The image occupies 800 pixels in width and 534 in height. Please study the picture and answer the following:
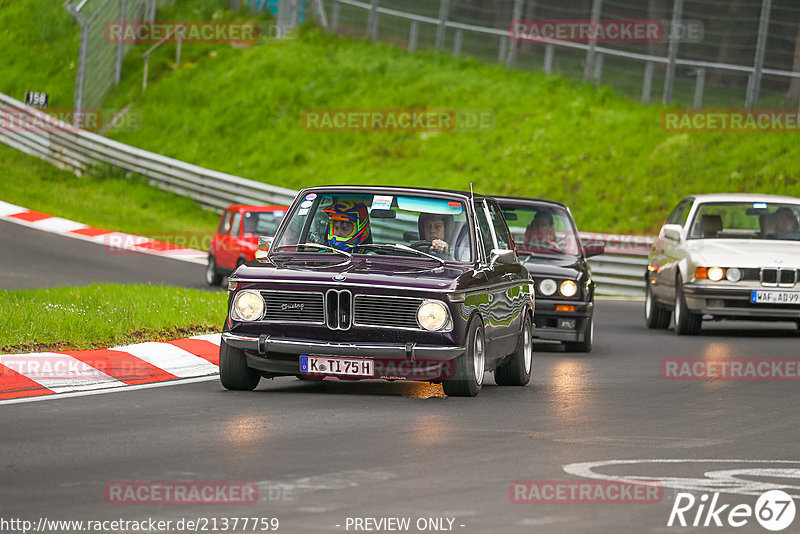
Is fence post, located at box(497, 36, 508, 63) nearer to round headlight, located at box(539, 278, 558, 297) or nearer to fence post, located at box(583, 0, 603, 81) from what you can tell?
fence post, located at box(583, 0, 603, 81)

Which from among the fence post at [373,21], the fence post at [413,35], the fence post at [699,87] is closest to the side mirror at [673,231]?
the fence post at [699,87]

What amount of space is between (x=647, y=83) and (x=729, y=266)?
1648 cm

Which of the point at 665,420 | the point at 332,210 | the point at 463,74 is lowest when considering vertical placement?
the point at 665,420

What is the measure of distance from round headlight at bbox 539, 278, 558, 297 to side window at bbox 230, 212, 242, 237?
10.8 m

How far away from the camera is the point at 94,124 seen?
4175 centimetres

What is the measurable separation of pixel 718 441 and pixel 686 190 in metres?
22.7

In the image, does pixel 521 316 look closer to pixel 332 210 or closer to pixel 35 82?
pixel 332 210

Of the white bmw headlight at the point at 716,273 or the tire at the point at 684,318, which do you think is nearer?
the white bmw headlight at the point at 716,273

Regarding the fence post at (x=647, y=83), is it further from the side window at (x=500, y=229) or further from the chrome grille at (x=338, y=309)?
the chrome grille at (x=338, y=309)

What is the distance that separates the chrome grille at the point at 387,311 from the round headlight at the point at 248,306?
2.40 ft

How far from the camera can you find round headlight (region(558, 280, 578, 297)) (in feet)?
56.4

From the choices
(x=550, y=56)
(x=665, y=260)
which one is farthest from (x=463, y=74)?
(x=665, y=260)

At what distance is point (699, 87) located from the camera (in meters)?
33.6

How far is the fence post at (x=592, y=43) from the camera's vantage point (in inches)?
1368
